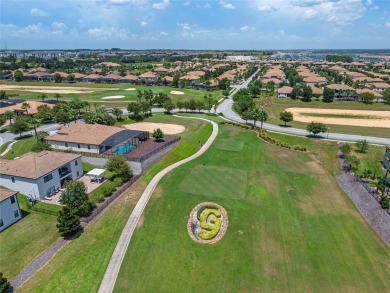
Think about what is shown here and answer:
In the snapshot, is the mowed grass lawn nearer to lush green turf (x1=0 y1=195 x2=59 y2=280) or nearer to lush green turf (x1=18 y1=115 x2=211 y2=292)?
lush green turf (x1=18 y1=115 x2=211 y2=292)

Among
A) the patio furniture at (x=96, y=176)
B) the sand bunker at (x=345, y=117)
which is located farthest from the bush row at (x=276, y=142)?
the patio furniture at (x=96, y=176)

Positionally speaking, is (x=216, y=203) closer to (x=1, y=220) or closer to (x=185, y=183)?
(x=185, y=183)

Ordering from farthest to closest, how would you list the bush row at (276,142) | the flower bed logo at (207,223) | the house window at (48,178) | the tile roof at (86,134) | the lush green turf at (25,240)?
the bush row at (276,142) < the tile roof at (86,134) < the house window at (48,178) < the flower bed logo at (207,223) < the lush green turf at (25,240)

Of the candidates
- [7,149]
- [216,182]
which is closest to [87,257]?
[216,182]

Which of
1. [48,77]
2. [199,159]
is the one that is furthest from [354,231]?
[48,77]

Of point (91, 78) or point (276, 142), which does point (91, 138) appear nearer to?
point (276, 142)

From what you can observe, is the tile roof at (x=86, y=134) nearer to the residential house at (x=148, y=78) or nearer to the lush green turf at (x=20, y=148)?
the lush green turf at (x=20, y=148)
